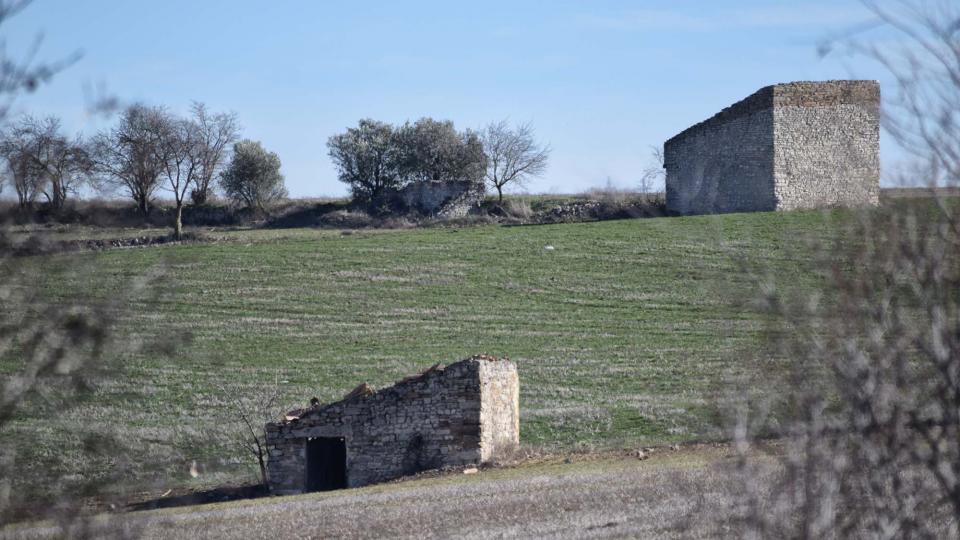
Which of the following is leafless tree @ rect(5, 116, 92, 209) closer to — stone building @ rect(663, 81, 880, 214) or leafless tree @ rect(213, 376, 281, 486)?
leafless tree @ rect(213, 376, 281, 486)

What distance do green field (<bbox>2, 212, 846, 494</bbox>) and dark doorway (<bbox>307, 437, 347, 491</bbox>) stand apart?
1.62 m

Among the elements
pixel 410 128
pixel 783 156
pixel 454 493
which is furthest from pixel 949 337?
pixel 410 128

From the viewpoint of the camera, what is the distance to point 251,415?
1043 inches

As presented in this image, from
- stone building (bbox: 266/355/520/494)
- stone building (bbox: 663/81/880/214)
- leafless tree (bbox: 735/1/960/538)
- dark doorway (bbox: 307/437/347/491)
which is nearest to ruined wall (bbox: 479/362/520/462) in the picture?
stone building (bbox: 266/355/520/494)

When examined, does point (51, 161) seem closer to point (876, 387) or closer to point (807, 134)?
point (876, 387)

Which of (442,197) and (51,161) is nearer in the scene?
(51,161)

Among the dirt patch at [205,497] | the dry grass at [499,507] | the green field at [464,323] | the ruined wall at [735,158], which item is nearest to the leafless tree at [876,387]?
the dry grass at [499,507]

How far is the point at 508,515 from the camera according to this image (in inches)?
586

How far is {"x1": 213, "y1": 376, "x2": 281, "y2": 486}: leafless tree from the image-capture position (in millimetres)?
23641

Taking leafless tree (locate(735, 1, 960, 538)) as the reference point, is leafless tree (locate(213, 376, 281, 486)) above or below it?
below

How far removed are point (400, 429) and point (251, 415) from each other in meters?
5.82

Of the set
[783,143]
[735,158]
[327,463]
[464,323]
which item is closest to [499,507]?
[327,463]

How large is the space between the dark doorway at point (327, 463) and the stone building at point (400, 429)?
704 mm

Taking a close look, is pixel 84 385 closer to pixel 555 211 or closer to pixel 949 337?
pixel 949 337
